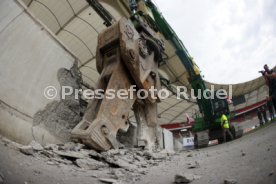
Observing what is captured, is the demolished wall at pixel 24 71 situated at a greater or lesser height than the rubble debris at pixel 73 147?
greater

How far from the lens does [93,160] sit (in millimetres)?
2523

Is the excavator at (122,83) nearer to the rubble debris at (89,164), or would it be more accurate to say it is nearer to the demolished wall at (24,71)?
the rubble debris at (89,164)

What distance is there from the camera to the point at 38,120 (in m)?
3.15

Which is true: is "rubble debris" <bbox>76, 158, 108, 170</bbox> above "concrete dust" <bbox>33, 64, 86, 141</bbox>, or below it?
below

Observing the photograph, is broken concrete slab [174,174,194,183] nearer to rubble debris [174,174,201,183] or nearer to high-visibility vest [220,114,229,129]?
rubble debris [174,174,201,183]

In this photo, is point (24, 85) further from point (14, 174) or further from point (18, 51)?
point (14, 174)

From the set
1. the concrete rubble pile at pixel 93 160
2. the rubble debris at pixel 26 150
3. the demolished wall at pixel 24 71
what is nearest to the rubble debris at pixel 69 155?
the concrete rubble pile at pixel 93 160

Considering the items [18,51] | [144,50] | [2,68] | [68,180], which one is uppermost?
[144,50]

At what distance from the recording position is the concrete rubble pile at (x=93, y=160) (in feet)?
7.18

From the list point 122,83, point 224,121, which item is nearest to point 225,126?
point 224,121

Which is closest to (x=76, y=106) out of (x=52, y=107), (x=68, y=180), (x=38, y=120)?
(x=52, y=107)

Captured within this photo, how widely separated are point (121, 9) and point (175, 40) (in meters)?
5.32

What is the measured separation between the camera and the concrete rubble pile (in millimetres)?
2189

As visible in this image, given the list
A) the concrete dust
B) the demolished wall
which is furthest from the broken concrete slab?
the concrete dust
